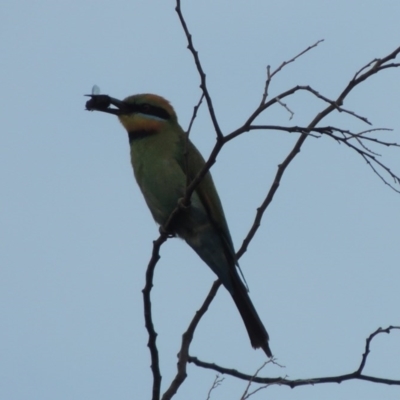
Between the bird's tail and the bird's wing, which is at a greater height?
the bird's wing

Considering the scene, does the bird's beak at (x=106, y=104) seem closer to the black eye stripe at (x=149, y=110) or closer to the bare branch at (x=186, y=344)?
the black eye stripe at (x=149, y=110)

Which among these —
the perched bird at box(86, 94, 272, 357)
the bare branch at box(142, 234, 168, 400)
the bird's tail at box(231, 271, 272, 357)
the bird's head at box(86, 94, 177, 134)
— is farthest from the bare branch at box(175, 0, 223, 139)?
the bird's head at box(86, 94, 177, 134)

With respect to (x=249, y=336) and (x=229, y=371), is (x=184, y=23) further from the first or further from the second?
(x=249, y=336)

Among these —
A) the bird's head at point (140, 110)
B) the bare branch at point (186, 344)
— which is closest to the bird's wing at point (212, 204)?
the bird's head at point (140, 110)

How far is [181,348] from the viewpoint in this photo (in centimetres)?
310

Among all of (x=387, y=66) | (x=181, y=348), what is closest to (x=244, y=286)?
(x=181, y=348)

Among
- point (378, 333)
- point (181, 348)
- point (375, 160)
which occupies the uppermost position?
point (375, 160)

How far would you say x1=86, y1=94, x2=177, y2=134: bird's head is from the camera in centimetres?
473

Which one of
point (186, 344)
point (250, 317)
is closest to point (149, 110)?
point (250, 317)

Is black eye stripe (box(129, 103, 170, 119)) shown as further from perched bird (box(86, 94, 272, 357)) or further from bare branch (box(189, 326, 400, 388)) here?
bare branch (box(189, 326, 400, 388))

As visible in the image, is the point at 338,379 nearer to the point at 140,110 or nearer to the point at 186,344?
the point at 186,344

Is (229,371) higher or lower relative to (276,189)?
lower

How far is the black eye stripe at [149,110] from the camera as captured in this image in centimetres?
484

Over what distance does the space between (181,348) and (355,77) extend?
1.25 metres
